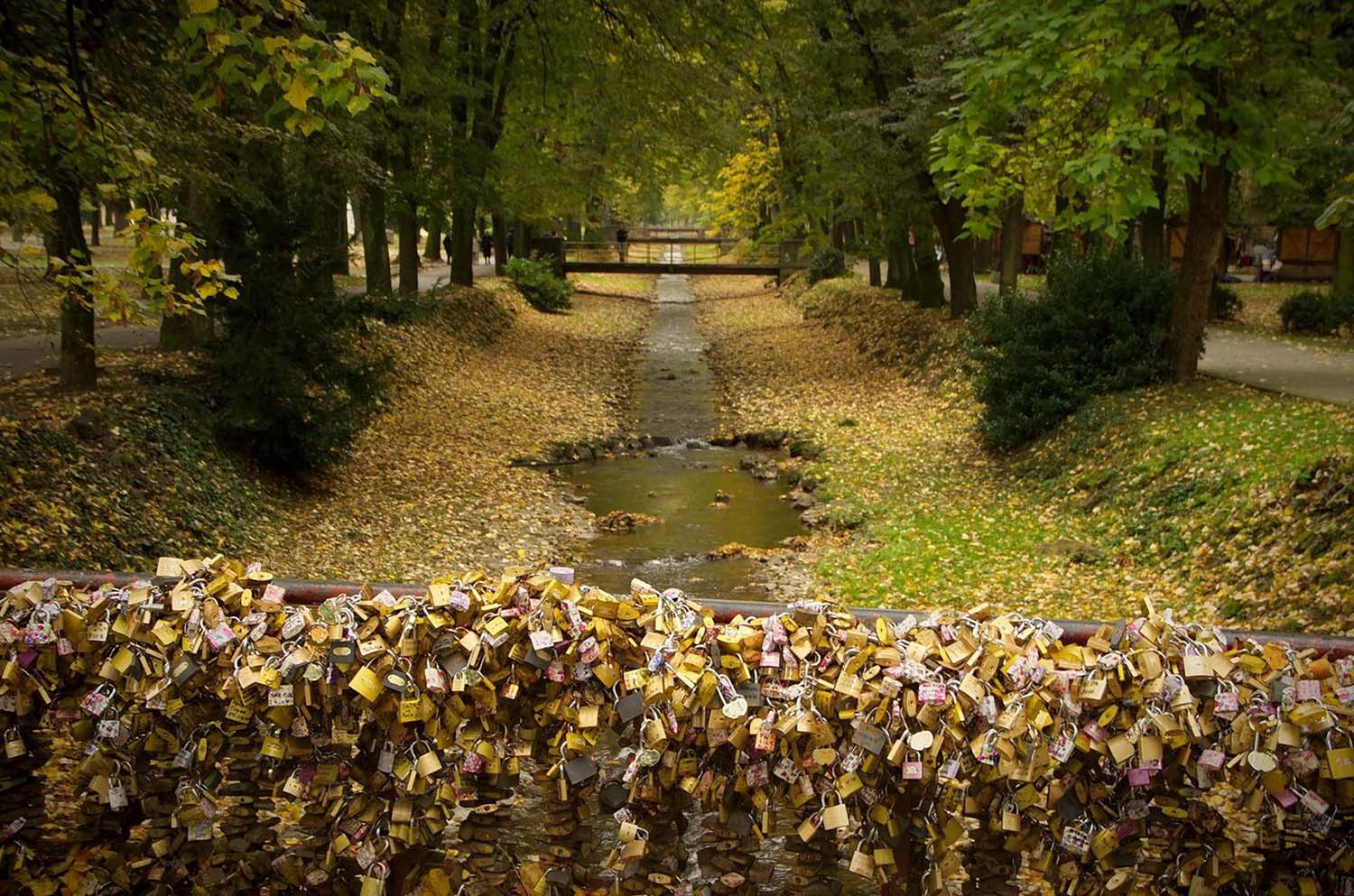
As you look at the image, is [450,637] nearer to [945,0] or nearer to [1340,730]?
[1340,730]

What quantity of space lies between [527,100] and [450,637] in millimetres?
26494

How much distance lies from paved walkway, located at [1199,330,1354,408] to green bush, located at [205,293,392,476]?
11606 millimetres

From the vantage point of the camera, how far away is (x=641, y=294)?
49250 millimetres

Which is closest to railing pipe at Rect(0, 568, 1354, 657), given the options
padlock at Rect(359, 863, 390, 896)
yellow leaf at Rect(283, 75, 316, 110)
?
padlock at Rect(359, 863, 390, 896)

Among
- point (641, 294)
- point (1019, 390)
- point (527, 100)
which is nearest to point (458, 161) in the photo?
point (527, 100)

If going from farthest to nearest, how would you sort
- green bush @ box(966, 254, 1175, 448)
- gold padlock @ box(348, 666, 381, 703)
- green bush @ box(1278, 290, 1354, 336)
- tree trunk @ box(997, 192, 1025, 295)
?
tree trunk @ box(997, 192, 1025, 295)
green bush @ box(1278, 290, 1354, 336)
green bush @ box(966, 254, 1175, 448)
gold padlock @ box(348, 666, 381, 703)

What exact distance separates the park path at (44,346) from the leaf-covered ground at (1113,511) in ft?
34.5

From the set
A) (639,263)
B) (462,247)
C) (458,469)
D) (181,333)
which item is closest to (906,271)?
(462,247)

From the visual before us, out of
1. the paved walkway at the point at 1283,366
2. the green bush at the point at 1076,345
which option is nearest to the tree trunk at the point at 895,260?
the paved walkway at the point at 1283,366

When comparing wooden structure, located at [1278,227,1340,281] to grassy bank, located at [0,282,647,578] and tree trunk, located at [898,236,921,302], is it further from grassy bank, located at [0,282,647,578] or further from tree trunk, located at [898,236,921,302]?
grassy bank, located at [0,282,647,578]

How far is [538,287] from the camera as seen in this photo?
36188mm

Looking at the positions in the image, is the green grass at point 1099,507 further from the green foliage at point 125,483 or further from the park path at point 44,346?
the park path at point 44,346

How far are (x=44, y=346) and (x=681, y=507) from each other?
1030cm

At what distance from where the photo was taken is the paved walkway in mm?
14852
